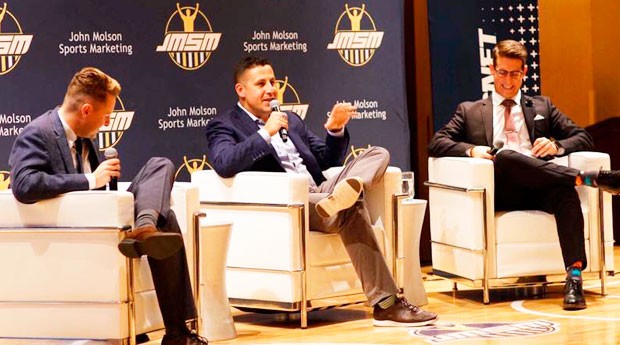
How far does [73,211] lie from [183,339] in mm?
710

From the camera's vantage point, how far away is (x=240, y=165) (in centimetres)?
535

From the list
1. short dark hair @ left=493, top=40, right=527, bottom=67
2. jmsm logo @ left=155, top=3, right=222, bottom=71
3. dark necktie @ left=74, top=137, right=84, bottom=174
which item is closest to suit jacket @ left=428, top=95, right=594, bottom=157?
short dark hair @ left=493, top=40, right=527, bottom=67

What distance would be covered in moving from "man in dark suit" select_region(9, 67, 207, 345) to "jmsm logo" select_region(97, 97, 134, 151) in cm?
168

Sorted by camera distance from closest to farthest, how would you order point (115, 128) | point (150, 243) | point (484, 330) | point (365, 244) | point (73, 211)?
point (150, 243)
point (73, 211)
point (484, 330)
point (365, 244)
point (115, 128)

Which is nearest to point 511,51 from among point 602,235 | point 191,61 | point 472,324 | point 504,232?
point 504,232

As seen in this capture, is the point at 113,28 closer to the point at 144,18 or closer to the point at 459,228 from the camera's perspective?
the point at 144,18

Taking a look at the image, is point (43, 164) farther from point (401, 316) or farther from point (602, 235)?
point (602, 235)

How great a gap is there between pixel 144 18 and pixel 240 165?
5.01 ft

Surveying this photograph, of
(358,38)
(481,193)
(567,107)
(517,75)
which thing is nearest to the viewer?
(481,193)

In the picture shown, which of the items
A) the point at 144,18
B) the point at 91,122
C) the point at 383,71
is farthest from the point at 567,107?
the point at 91,122

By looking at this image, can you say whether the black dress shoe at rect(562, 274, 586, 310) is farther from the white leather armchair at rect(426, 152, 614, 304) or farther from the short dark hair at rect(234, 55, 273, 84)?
the short dark hair at rect(234, 55, 273, 84)

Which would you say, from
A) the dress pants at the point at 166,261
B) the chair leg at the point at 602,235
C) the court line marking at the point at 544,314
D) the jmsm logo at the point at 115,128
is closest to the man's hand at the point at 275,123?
the dress pants at the point at 166,261

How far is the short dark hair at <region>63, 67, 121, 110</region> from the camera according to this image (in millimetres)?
4504

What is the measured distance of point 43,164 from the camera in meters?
4.40
